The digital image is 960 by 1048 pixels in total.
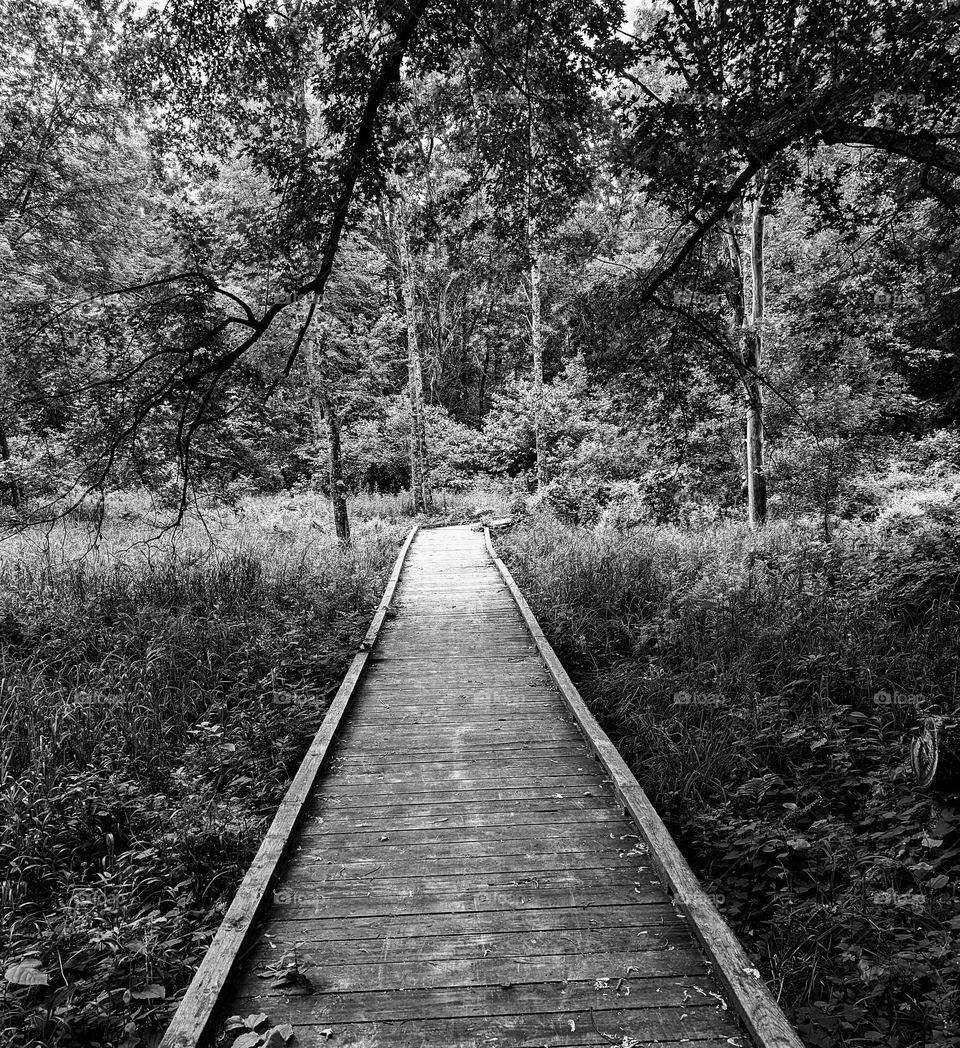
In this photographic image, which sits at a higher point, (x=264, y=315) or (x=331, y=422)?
(x=264, y=315)

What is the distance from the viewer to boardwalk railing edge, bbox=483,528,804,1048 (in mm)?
2188

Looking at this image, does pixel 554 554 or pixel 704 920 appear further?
pixel 554 554

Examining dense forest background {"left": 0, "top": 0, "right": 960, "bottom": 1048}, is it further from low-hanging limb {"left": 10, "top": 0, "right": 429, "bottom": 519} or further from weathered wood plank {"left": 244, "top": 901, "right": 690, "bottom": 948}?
weathered wood plank {"left": 244, "top": 901, "right": 690, "bottom": 948}

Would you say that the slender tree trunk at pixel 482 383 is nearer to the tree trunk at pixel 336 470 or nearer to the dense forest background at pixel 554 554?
the tree trunk at pixel 336 470

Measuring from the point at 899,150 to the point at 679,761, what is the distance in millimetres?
5000

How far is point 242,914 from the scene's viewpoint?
2799 mm

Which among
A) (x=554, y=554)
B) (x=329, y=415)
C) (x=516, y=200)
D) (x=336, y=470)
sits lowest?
(x=554, y=554)

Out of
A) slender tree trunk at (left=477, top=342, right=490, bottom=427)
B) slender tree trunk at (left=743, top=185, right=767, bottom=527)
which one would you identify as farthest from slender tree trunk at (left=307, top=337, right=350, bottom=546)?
slender tree trunk at (left=477, top=342, right=490, bottom=427)

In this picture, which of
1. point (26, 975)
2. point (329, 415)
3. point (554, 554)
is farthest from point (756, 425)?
point (26, 975)

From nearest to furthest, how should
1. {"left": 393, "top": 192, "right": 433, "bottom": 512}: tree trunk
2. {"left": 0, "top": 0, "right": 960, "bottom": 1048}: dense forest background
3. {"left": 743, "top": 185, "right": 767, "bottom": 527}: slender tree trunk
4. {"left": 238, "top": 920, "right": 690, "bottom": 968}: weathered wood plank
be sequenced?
1. {"left": 238, "top": 920, "right": 690, "bottom": 968}: weathered wood plank
2. {"left": 0, "top": 0, "right": 960, "bottom": 1048}: dense forest background
3. {"left": 743, "top": 185, "right": 767, "bottom": 527}: slender tree trunk
4. {"left": 393, "top": 192, "right": 433, "bottom": 512}: tree trunk

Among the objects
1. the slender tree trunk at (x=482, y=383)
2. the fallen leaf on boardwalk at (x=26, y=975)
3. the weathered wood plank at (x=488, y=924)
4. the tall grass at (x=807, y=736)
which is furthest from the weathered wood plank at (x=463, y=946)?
the slender tree trunk at (x=482, y=383)

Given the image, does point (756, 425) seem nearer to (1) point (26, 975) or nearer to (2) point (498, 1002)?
(2) point (498, 1002)

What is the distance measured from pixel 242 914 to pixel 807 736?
3.98 metres

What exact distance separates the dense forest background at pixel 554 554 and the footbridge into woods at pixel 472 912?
419 mm
